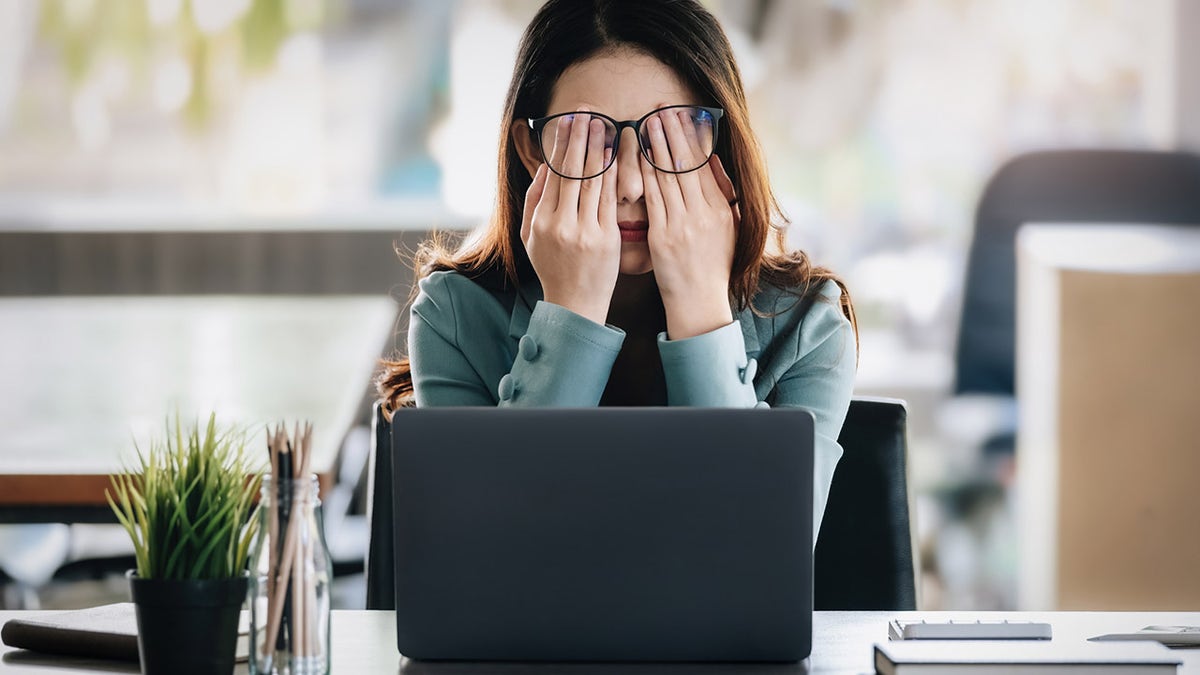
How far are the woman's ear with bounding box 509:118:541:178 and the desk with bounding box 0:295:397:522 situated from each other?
49 cm

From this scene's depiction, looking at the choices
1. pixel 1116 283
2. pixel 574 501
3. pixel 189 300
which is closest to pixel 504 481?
pixel 574 501

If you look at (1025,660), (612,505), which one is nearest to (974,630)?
(1025,660)

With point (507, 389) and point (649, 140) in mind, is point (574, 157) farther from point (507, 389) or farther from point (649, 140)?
point (507, 389)

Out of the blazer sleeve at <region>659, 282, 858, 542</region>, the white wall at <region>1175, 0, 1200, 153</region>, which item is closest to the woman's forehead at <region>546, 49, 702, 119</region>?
the blazer sleeve at <region>659, 282, 858, 542</region>

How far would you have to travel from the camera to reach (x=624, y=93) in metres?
1.23

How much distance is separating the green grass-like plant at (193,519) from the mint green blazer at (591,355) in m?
0.41

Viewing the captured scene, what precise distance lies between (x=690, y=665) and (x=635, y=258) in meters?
0.63

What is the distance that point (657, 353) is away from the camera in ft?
4.42

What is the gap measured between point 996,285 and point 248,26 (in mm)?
1985

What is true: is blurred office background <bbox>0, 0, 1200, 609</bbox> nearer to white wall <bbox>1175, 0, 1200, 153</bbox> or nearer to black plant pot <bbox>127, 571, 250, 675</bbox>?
white wall <bbox>1175, 0, 1200, 153</bbox>

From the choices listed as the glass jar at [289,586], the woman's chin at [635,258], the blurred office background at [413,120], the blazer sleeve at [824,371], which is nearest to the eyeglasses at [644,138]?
the woman's chin at [635,258]

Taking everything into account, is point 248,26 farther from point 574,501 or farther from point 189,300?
point 574,501

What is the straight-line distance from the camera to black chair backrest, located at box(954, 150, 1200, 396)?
2.70 m

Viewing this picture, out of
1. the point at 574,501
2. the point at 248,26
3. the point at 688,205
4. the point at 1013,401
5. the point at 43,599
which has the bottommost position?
the point at 43,599
